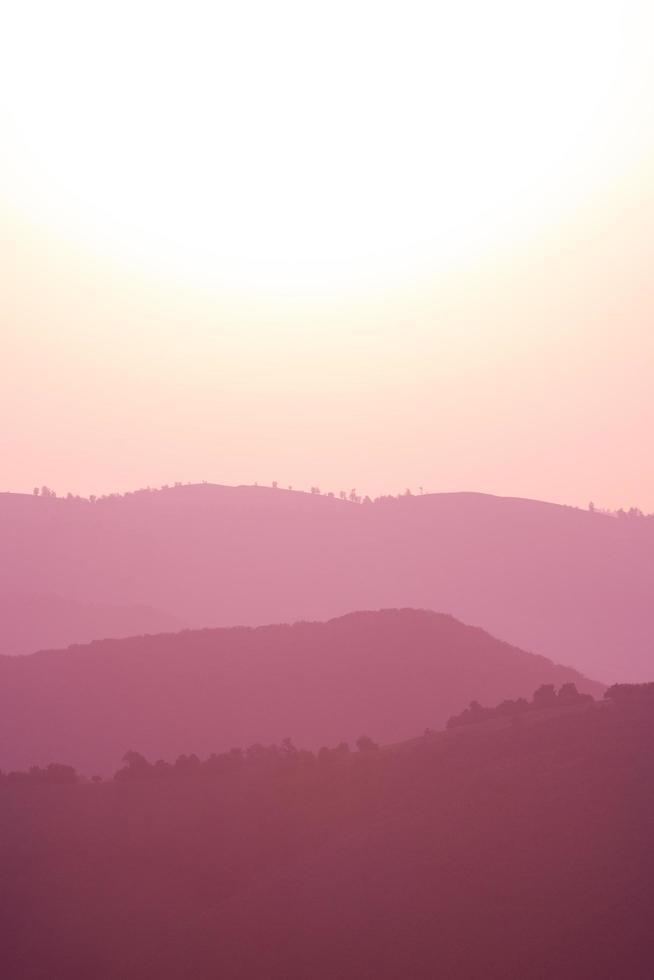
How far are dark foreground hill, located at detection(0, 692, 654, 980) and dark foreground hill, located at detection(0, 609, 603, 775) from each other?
21.8 m

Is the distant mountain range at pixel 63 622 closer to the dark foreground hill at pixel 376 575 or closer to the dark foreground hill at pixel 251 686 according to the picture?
the dark foreground hill at pixel 376 575

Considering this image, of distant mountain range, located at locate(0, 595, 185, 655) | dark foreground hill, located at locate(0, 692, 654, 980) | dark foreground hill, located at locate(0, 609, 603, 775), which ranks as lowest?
dark foreground hill, located at locate(0, 692, 654, 980)

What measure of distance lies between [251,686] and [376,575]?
10959 cm

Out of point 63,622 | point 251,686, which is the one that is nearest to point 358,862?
point 251,686

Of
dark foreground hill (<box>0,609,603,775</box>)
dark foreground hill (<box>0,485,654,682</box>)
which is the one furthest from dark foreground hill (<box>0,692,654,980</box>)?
dark foreground hill (<box>0,485,654,682</box>)

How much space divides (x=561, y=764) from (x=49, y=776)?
18.3 m

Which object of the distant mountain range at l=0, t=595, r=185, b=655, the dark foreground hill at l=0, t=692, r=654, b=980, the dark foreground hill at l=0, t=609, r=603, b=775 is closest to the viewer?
the dark foreground hill at l=0, t=692, r=654, b=980

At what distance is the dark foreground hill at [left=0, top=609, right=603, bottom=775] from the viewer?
70.8 m

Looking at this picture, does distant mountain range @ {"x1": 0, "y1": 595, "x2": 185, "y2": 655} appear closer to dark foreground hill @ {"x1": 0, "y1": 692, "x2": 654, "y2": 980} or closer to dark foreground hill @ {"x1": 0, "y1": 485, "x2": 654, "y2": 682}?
dark foreground hill @ {"x1": 0, "y1": 485, "x2": 654, "y2": 682}

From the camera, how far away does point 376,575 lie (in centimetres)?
18525

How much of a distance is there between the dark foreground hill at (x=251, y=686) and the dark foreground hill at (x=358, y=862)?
21820mm

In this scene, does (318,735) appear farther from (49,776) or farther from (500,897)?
(500,897)

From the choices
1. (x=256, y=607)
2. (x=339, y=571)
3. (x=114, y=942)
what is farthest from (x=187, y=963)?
(x=339, y=571)

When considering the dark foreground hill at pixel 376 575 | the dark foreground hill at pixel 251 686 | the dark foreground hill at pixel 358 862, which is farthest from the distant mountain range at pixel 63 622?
the dark foreground hill at pixel 358 862
